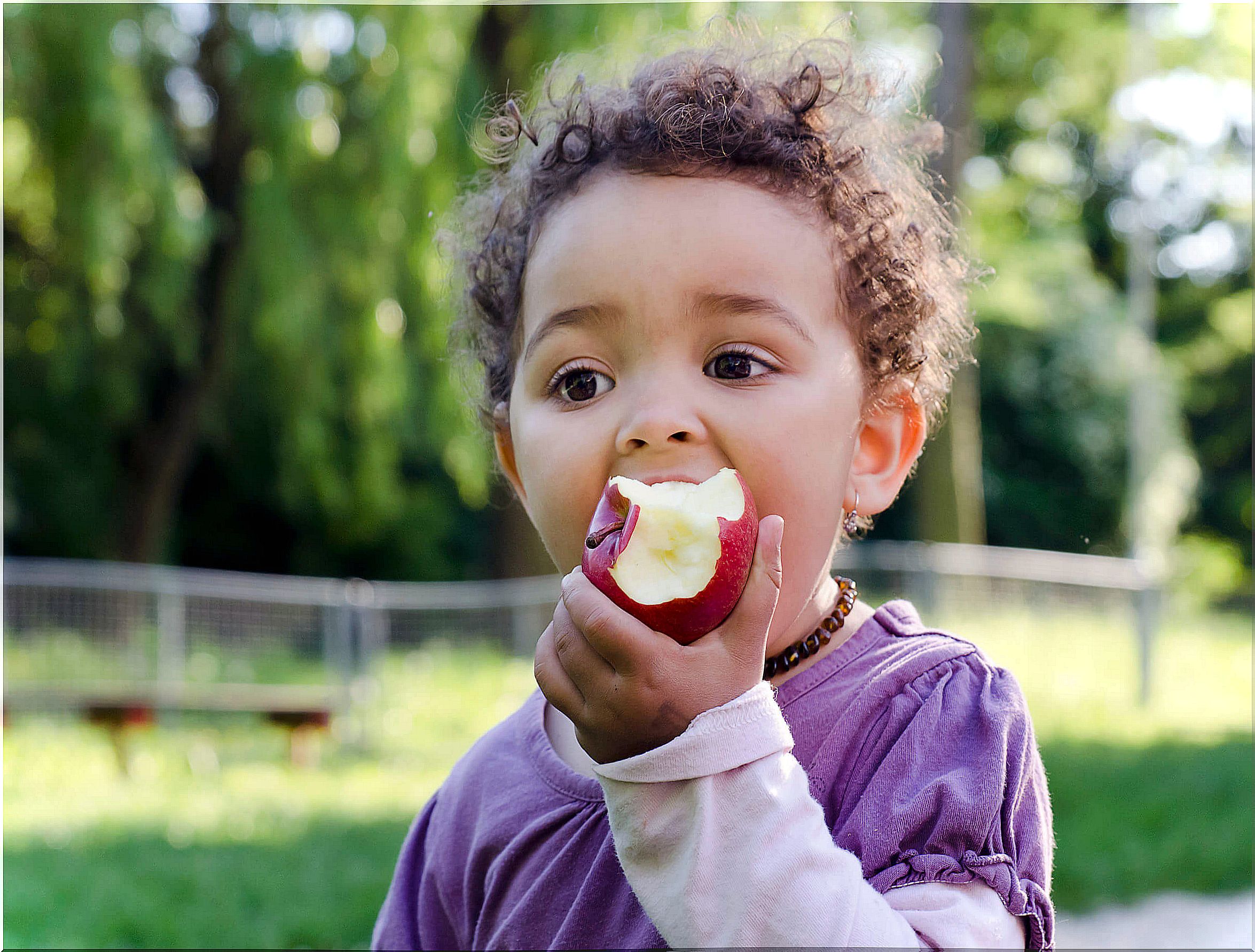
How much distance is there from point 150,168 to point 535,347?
21.7 feet

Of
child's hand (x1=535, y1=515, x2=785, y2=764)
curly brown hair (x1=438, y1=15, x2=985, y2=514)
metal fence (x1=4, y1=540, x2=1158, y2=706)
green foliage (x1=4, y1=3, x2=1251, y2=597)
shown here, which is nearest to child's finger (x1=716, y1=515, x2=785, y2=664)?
child's hand (x1=535, y1=515, x2=785, y2=764)

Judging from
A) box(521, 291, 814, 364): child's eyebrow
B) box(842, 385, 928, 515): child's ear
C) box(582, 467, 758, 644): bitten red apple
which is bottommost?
box(582, 467, 758, 644): bitten red apple

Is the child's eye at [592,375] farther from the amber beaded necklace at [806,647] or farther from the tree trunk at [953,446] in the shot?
the tree trunk at [953,446]

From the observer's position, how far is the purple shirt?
108 centimetres

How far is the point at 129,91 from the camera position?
23.0 feet

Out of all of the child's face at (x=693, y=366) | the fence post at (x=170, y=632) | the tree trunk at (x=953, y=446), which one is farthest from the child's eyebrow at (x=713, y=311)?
the tree trunk at (x=953, y=446)

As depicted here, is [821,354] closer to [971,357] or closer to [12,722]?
[971,357]

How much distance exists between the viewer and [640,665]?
1.00 metres

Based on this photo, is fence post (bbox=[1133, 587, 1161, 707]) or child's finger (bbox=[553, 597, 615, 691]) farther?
fence post (bbox=[1133, 587, 1161, 707])

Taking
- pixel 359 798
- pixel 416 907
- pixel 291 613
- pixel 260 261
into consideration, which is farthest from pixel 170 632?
pixel 416 907

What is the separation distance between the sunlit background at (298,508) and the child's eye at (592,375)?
3.29 ft

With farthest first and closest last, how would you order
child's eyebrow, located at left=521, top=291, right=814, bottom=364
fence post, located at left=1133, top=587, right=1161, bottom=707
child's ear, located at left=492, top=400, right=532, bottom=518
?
1. fence post, located at left=1133, top=587, right=1161, bottom=707
2. child's ear, located at left=492, top=400, right=532, bottom=518
3. child's eyebrow, located at left=521, top=291, right=814, bottom=364

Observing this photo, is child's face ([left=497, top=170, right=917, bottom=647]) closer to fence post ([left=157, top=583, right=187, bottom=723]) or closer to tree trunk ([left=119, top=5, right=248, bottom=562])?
fence post ([left=157, top=583, right=187, bottom=723])

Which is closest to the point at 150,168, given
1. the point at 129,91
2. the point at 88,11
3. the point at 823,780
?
the point at 129,91
